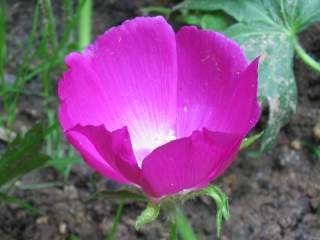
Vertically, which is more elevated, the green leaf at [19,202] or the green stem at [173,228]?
the green stem at [173,228]

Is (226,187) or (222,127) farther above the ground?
(222,127)

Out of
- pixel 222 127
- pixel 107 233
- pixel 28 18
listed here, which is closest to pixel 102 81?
pixel 222 127

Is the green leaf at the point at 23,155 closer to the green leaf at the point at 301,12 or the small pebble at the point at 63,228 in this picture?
the small pebble at the point at 63,228

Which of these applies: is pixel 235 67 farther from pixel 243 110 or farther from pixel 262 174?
pixel 262 174

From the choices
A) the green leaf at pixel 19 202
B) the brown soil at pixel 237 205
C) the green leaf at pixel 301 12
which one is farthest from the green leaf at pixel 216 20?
the green leaf at pixel 19 202

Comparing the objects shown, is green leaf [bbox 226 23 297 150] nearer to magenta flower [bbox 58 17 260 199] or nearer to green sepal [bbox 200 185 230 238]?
magenta flower [bbox 58 17 260 199]

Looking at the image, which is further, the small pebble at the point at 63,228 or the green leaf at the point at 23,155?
the small pebble at the point at 63,228

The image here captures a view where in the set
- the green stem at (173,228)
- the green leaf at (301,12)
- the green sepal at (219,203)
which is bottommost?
the green stem at (173,228)
